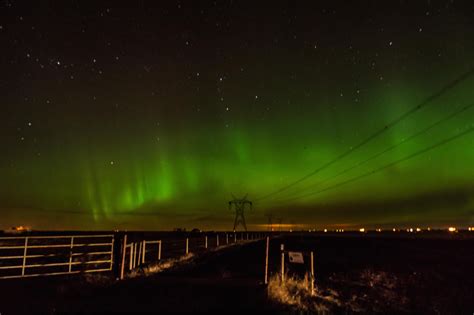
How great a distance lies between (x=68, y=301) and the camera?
1203 centimetres

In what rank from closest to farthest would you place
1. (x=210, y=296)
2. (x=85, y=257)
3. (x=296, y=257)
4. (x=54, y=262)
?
(x=210, y=296)
(x=296, y=257)
(x=85, y=257)
(x=54, y=262)

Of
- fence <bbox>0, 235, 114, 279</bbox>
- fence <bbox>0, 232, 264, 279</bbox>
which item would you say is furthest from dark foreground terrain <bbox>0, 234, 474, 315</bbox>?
fence <bbox>0, 235, 114, 279</bbox>

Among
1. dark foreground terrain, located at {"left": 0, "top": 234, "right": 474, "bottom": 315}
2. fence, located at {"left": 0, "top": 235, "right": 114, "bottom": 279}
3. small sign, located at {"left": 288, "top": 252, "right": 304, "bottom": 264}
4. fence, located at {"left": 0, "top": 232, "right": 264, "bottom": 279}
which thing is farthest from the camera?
fence, located at {"left": 0, "top": 235, "right": 114, "bottom": 279}

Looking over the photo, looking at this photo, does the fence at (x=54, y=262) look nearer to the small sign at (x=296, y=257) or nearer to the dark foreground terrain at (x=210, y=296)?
the dark foreground terrain at (x=210, y=296)

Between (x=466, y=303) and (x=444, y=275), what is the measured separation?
31.6 ft

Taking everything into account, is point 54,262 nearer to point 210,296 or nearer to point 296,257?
point 210,296

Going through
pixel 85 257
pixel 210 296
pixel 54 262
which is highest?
pixel 85 257

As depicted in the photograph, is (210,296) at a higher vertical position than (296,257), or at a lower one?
lower

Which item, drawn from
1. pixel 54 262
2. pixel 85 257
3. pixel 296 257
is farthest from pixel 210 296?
pixel 54 262

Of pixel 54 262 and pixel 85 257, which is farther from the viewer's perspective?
pixel 54 262

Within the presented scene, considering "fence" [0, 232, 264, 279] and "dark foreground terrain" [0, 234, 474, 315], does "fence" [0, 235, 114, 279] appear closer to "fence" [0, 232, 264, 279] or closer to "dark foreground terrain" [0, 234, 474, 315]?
"fence" [0, 232, 264, 279]

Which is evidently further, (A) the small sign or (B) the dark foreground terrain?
(A) the small sign

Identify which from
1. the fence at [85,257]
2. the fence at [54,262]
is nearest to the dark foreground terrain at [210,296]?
the fence at [85,257]

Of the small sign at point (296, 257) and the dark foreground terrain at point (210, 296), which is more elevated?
the small sign at point (296, 257)
